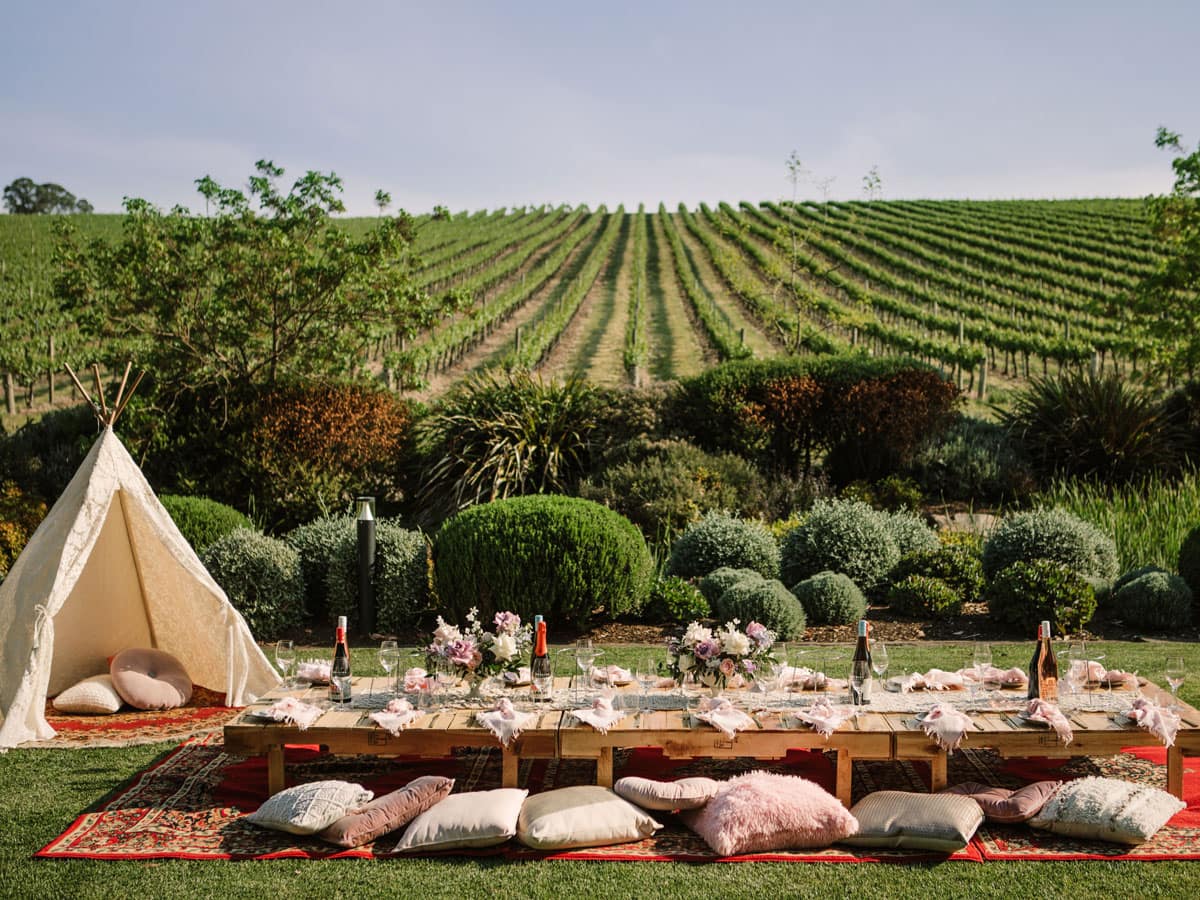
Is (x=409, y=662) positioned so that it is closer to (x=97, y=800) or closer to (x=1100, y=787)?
(x=97, y=800)

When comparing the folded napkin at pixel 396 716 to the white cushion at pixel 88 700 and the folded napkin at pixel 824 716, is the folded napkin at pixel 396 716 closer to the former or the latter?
the folded napkin at pixel 824 716

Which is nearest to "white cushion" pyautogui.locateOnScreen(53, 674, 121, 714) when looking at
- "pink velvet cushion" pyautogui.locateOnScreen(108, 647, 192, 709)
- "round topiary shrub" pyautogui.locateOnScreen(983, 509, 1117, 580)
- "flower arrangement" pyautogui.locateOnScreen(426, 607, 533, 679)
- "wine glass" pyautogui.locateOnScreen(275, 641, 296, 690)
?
"pink velvet cushion" pyautogui.locateOnScreen(108, 647, 192, 709)

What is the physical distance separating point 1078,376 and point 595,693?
12.8 m

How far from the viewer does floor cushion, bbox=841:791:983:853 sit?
5.27m

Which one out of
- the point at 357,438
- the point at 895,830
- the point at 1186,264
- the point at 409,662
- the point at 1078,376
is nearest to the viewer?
the point at 895,830

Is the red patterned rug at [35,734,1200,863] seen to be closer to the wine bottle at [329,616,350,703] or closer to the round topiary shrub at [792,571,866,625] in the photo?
the wine bottle at [329,616,350,703]

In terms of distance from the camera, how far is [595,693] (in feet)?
20.6

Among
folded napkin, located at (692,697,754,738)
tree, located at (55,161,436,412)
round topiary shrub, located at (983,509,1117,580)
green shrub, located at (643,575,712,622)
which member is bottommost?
green shrub, located at (643,575,712,622)

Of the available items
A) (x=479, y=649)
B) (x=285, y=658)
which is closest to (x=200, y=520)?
(x=285, y=658)

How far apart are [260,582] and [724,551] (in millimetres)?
4664

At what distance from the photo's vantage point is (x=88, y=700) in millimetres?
8078

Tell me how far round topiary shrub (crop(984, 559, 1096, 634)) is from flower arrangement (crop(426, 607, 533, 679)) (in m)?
5.98

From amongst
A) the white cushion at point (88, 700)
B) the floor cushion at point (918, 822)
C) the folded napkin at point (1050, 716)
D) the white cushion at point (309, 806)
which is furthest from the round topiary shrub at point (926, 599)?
the white cushion at point (88, 700)

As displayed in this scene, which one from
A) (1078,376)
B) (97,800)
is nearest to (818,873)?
(97,800)
